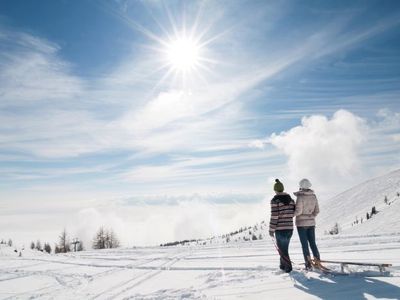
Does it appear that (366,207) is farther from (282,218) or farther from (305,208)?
(282,218)

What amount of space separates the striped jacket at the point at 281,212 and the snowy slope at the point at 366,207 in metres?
14.2

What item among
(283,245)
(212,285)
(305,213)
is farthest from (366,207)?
(212,285)

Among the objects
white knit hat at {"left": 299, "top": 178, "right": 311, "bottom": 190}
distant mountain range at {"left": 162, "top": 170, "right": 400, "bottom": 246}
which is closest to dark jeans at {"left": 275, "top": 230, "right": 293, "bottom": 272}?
white knit hat at {"left": 299, "top": 178, "right": 311, "bottom": 190}

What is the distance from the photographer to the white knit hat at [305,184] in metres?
9.79

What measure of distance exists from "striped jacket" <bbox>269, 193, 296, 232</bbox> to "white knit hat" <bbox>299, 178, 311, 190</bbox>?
448mm

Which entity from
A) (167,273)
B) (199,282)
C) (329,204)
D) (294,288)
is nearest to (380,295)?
(294,288)

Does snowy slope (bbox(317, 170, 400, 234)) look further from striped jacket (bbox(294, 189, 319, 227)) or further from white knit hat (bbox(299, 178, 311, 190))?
white knit hat (bbox(299, 178, 311, 190))

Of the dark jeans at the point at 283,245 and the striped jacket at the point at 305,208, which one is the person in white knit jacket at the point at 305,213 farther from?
the dark jeans at the point at 283,245

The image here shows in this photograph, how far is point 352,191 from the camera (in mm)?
40094

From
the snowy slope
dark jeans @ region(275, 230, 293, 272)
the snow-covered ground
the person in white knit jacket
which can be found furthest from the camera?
the snowy slope

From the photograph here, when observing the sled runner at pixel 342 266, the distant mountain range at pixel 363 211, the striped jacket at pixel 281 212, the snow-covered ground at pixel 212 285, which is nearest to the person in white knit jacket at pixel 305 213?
the striped jacket at pixel 281 212

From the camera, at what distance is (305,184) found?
32.3ft

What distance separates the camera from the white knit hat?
9.79m

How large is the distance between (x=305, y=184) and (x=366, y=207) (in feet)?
82.0
